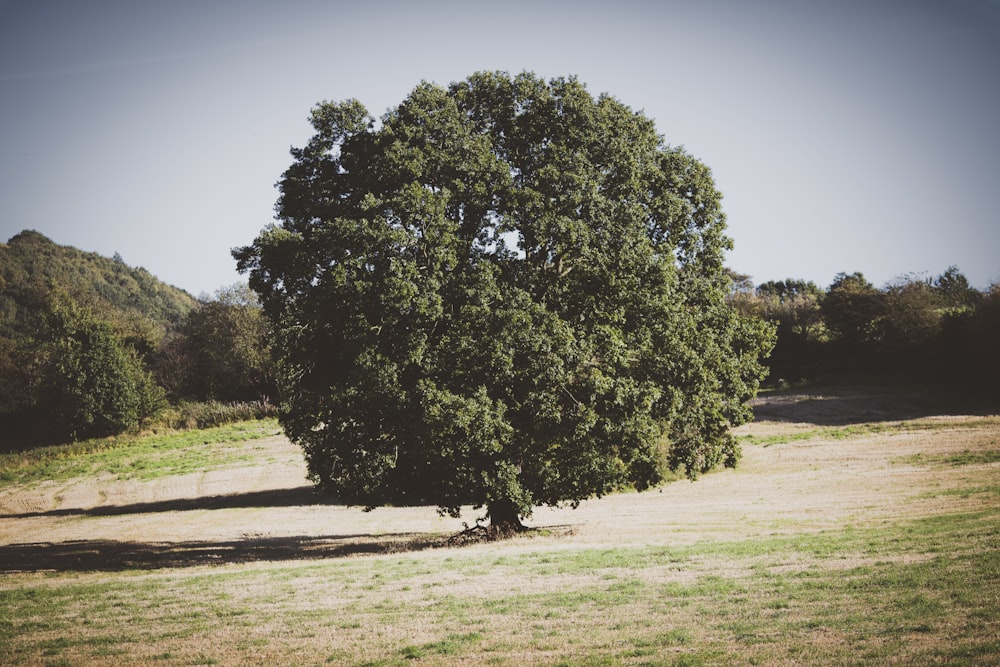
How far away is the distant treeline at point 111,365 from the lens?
61438 mm

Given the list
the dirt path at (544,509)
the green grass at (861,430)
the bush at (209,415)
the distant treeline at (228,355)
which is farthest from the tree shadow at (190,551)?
the bush at (209,415)

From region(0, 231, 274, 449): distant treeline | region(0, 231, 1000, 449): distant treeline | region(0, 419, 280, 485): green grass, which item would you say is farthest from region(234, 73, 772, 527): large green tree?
region(0, 231, 274, 449): distant treeline

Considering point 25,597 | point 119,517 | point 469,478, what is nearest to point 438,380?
point 469,478

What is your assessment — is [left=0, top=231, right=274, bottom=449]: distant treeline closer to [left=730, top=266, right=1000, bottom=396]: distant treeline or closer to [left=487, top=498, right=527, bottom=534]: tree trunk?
[left=487, top=498, right=527, bottom=534]: tree trunk

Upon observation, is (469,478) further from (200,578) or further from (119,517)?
(119,517)

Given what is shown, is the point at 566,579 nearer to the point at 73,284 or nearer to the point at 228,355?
the point at 228,355

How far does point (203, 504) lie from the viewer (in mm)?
38125

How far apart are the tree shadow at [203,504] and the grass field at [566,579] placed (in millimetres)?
579

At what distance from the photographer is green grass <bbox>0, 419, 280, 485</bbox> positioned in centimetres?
4799

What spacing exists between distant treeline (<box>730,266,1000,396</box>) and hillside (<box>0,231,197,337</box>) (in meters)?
99.0

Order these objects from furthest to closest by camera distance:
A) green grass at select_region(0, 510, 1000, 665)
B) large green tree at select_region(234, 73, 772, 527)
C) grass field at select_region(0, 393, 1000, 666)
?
large green tree at select_region(234, 73, 772, 527)
grass field at select_region(0, 393, 1000, 666)
green grass at select_region(0, 510, 1000, 665)

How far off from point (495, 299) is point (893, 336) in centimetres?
6314

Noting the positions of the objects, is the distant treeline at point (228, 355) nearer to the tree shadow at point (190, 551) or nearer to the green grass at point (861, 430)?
the green grass at point (861, 430)

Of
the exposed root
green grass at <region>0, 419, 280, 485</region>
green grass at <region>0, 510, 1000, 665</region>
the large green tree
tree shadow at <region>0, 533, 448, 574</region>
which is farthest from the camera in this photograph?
green grass at <region>0, 419, 280, 485</region>
